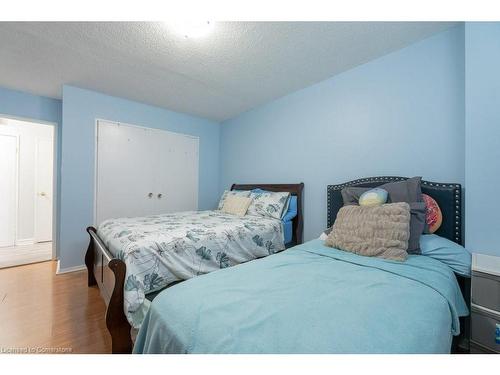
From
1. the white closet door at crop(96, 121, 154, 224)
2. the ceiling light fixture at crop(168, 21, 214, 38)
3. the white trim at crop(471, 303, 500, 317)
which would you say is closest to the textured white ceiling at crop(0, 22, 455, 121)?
the ceiling light fixture at crop(168, 21, 214, 38)

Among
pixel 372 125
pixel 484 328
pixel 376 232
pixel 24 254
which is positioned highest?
pixel 372 125

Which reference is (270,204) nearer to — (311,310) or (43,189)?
(311,310)

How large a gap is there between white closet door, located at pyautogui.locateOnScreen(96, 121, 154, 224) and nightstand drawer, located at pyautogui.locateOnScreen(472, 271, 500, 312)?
11.9 ft

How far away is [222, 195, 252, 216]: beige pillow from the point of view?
114 inches

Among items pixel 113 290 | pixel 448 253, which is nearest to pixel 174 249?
pixel 113 290

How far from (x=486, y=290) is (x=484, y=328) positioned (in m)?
0.21

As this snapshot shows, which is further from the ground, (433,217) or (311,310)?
(433,217)

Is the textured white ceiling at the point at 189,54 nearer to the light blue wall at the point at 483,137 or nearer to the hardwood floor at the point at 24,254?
the light blue wall at the point at 483,137

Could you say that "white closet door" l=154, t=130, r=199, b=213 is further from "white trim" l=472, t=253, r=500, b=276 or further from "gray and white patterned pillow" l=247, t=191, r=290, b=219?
"white trim" l=472, t=253, r=500, b=276

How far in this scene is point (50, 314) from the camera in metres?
1.83
